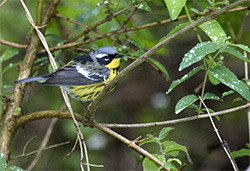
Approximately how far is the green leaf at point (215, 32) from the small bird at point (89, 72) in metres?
0.81

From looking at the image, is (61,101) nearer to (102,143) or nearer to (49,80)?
(102,143)

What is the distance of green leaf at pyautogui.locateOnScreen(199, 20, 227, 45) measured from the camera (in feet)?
6.12

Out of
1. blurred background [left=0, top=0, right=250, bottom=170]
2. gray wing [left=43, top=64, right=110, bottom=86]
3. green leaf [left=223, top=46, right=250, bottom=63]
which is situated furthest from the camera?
blurred background [left=0, top=0, right=250, bottom=170]

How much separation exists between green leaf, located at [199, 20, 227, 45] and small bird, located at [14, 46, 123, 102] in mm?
810

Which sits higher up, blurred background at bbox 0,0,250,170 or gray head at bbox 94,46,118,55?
gray head at bbox 94,46,118,55

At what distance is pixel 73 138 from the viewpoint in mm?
4301

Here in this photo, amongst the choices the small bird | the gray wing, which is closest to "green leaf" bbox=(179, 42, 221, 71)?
the small bird

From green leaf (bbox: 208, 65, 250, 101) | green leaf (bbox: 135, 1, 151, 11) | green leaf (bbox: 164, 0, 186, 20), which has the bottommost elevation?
green leaf (bbox: 208, 65, 250, 101)

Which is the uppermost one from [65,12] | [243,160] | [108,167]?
[65,12]

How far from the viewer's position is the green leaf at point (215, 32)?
187cm

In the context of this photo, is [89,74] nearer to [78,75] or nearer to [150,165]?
[78,75]

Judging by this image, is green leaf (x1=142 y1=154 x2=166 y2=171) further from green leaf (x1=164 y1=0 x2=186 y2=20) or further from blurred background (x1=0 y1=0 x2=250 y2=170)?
blurred background (x1=0 y1=0 x2=250 y2=170)

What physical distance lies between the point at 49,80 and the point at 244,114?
2.58 metres

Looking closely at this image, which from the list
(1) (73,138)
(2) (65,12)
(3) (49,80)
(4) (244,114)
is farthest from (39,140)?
(4) (244,114)
